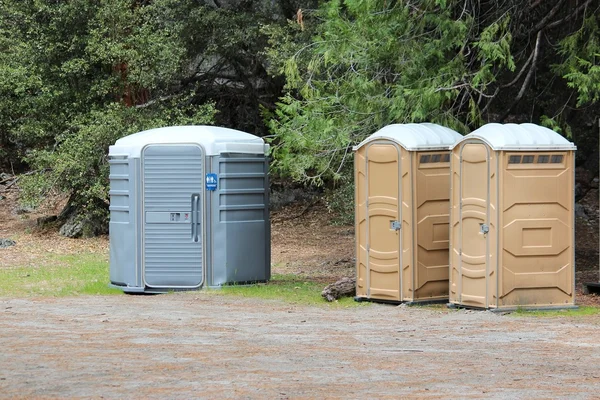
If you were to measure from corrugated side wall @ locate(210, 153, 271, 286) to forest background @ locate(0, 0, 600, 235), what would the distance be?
8.17ft

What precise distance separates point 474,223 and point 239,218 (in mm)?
3503

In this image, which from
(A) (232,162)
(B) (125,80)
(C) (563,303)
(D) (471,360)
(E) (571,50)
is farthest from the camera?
(B) (125,80)

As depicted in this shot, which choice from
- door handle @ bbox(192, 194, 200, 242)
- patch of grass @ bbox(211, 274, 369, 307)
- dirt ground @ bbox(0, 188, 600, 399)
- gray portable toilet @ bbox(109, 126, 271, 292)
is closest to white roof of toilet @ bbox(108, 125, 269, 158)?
gray portable toilet @ bbox(109, 126, 271, 292)

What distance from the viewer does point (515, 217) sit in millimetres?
11562

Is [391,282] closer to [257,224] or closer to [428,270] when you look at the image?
[428,270]

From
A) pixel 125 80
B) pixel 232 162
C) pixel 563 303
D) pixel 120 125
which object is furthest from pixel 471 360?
pixel 125 80

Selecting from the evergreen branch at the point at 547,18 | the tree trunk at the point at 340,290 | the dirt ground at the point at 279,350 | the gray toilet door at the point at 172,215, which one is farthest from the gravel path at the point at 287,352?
the evergreen branch at the point at 547,18

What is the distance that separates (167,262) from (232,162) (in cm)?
153

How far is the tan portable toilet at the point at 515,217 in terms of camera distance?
11.5 meters

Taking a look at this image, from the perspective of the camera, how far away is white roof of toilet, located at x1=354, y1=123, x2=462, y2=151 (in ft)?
40.2

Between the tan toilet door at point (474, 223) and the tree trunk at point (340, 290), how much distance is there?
1.73m

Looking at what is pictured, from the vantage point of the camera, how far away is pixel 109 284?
1469 cm

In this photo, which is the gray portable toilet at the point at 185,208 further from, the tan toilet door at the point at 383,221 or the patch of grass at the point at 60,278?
the tan toilet door at the point at 383,221

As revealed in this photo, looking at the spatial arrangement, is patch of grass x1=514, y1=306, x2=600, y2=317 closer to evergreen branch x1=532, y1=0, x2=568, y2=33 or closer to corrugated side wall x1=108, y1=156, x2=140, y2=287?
corrugated side wall x1=108, y1=156, x2=140, y2=287
